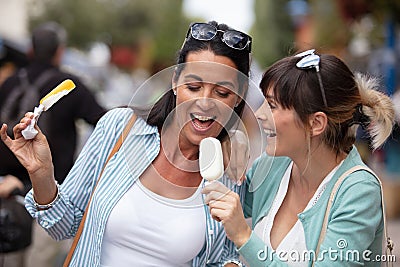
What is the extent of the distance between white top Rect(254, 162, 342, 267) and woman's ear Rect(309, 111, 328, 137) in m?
0.15

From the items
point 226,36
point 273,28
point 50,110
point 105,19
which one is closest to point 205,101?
point 226,36

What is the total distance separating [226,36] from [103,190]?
73 centimetres

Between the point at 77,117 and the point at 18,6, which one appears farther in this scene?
the point at 18,6

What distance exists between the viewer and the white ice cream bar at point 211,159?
2.49 metres

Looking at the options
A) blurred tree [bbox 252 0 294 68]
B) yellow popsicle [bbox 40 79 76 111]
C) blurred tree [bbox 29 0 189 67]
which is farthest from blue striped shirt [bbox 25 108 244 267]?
blurred tree [bbox 252 0 294 68]

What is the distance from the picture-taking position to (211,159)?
2512mm

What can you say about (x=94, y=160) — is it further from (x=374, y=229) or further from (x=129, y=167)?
(x=374, y=229)

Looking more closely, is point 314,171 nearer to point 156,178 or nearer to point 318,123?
point 318,123

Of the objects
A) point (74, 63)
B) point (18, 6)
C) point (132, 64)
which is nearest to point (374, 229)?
point (74, 63)

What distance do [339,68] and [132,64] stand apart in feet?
138

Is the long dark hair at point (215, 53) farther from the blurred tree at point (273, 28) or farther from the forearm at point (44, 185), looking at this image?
the blurred tree at point (273, 28)

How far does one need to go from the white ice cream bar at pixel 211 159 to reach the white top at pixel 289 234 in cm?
34

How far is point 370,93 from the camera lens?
2781 mm

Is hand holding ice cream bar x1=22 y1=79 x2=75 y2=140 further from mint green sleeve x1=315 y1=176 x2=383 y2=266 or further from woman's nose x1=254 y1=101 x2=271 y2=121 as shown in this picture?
mint green sleeve x1=315 y1=176 x2=383 y2=266
